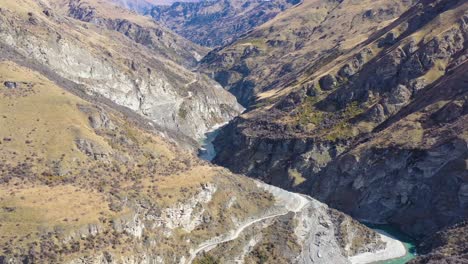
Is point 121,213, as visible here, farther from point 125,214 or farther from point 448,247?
point 448,247

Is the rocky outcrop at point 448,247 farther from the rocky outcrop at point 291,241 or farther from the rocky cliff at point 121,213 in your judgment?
the rocky cliff at point 121,213

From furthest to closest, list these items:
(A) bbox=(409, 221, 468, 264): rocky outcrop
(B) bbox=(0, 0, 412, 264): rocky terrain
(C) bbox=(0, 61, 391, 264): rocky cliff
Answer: (A) bbox=(409, 221, 468, 264): rocky outcrop < (B) bbox=(0, 0, 412, 264): rocky terrain < (C) bbox=(0, 61, 391, 264): rocky cliff

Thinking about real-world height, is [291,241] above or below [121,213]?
below

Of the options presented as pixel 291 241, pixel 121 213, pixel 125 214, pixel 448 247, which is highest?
pixel 121 213

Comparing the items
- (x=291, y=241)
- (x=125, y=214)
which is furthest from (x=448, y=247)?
(x=125, y=214)

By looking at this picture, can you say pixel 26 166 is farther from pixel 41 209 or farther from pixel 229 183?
pixel 229 183

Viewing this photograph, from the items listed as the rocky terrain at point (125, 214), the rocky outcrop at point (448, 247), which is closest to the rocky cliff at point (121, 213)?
the rocky terrain at point (125, 214)

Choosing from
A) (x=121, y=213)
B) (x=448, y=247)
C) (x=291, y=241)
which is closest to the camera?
(x=121, y=213)

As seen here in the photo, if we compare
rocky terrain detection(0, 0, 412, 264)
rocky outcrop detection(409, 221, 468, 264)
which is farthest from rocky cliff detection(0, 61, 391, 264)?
rocky outcrop detection(409, 221, 468, 264)

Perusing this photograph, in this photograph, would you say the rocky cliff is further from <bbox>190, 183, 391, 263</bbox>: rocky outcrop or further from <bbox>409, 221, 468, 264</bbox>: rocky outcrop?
<bbox>409, 221, 468, 264</bbox>: rocky outcrop
